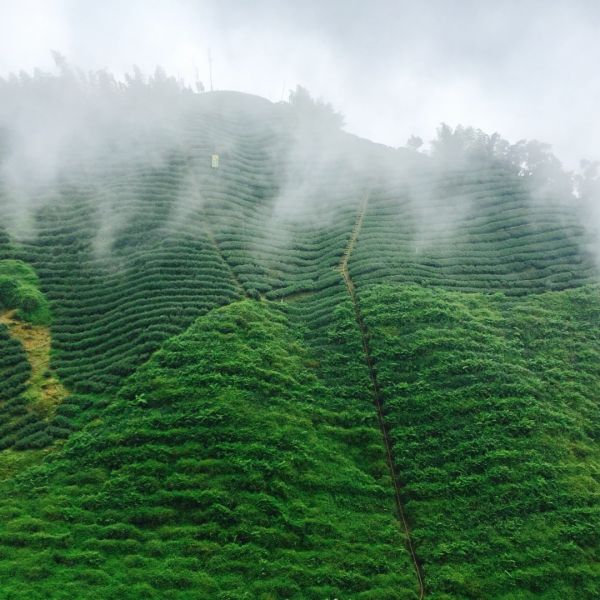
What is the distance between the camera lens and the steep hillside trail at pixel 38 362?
28.9 metres

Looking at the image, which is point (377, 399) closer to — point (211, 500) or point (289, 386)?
point (289, 386)

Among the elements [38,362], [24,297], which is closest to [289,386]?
[38,362]

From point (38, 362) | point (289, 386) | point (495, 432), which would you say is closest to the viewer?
point (495, 432)

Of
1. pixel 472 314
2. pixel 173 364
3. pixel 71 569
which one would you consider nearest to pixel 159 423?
pixel 173 364

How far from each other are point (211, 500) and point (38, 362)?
15439 mm

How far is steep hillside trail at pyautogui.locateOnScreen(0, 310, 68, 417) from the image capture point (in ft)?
94.8

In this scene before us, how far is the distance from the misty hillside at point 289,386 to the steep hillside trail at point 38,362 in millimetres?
149

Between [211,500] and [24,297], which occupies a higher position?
[24,297]

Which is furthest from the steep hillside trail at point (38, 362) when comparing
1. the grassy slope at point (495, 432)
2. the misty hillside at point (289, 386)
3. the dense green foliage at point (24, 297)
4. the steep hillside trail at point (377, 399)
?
the grassy slope at point (495, 432)

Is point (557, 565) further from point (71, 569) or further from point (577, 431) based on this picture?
point (71, 569)

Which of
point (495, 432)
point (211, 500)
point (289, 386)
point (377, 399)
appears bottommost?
point (211, 500)

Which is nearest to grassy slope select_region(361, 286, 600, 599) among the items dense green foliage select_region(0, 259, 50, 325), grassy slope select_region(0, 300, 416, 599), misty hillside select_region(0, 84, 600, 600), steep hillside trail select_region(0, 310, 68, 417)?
misty hillside select_region(0, 84, 600, 600)

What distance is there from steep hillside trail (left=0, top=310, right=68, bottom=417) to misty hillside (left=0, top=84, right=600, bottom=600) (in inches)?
5.9

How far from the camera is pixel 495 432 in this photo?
1072 inches
